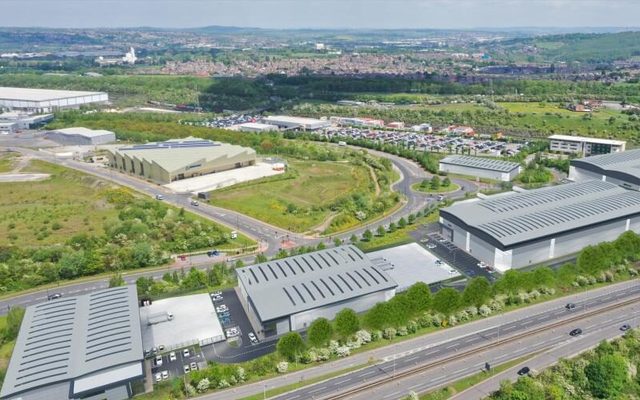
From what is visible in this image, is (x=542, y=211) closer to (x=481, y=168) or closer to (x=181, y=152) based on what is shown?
(x=481, y=168)

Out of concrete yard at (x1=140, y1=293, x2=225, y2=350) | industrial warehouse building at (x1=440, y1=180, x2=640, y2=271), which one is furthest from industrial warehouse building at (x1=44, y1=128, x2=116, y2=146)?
industrial warehouse building at (x1=440, y1=180, x2=640, y2=271)

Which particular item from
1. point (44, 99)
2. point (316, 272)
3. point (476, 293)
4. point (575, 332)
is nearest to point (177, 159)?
point (316, 272)

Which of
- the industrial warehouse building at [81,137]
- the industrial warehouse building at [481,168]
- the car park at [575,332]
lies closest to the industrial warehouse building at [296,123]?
the industrial warehouse building at [81,137]

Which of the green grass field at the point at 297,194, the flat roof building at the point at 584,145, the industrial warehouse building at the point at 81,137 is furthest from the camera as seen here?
the industrial warehouse building at the point at 81,137

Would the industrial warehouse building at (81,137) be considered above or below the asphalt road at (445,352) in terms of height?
above

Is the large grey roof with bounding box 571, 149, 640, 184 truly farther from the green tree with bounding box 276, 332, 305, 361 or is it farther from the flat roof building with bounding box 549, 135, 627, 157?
the green tree with bounding box 276, 332, 305, 361

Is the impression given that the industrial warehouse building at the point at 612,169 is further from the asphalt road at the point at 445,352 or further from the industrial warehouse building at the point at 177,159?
the industrial warehouse building at the point at 177,159
